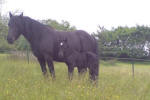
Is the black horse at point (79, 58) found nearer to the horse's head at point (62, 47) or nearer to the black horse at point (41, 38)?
the horse's head at point (62, 47)

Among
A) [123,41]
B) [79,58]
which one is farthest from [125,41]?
[79,58]

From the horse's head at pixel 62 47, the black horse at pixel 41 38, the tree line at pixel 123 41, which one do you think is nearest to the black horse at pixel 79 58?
the horse's head at pixel 62 47

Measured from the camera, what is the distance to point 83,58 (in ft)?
20.6

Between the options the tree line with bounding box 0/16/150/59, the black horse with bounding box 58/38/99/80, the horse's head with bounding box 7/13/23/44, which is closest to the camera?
the horse's head with bounding box 7/13/23/44

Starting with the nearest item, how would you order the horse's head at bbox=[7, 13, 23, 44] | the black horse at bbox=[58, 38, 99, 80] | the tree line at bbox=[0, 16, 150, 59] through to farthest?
1. the horse's head at bbox=[7, 13, 23, 44]
2. the black horse at bbox=[58, 38, 99, 80]
3. the tree line at bbox=[0, 16, 150, 59]

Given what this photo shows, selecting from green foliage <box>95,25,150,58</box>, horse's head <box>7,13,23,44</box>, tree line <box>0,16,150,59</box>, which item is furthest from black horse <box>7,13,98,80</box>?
green foliage <box>95,25,150,58</box>

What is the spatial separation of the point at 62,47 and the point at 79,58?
2.07 ft

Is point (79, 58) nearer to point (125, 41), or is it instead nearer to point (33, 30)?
point (33, 30)

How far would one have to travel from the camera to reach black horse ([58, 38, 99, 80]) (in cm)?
601

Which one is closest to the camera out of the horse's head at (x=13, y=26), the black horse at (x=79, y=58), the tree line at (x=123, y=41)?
the horse's head at (x=13, y=26)

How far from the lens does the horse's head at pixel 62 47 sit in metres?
5.88

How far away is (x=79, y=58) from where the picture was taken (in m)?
6.21

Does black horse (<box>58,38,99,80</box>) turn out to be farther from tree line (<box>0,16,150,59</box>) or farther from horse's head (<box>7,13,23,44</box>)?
tree line (<box>0,16,150,59</box>)

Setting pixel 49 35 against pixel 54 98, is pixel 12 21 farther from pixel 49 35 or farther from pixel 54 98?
pixel 54 98
